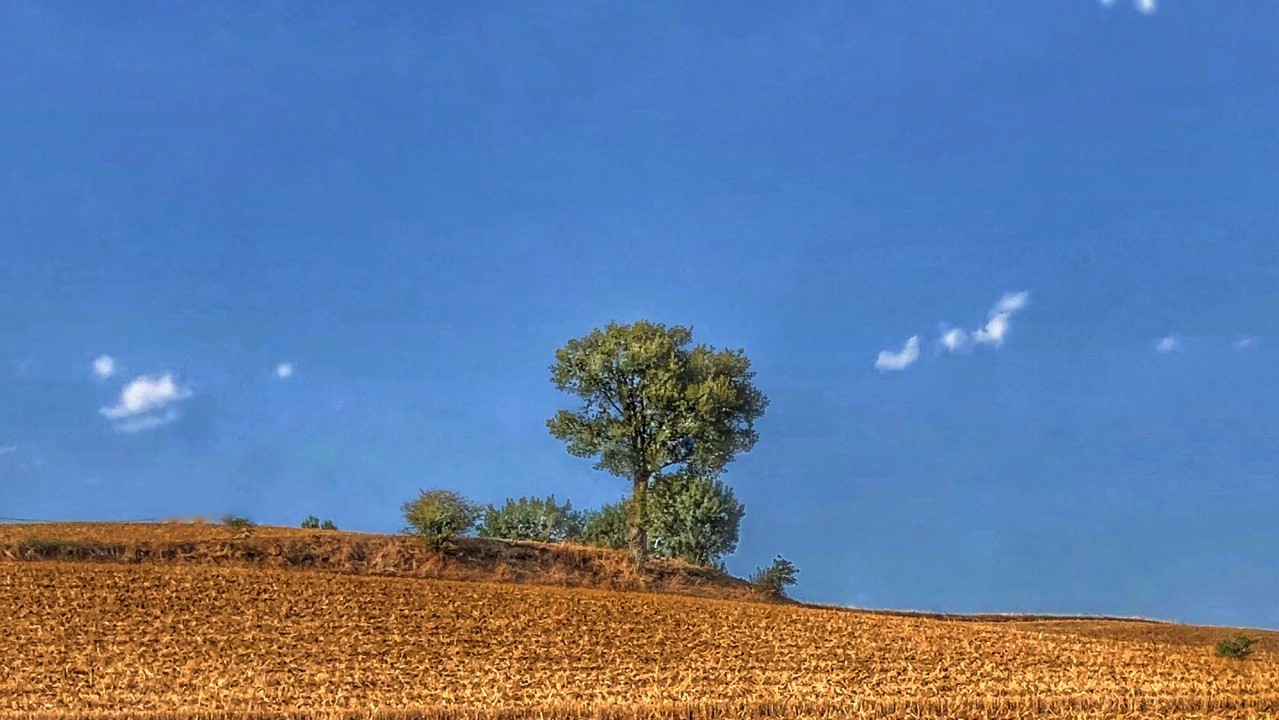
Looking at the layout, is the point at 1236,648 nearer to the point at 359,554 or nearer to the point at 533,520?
the point at 359,554

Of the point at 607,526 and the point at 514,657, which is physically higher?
the point at 607,526

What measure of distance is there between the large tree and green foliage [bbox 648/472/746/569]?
1.59m

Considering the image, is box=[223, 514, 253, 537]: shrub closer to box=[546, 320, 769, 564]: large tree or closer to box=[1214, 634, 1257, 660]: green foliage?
box=[546, 320, 769, 564]: large tree

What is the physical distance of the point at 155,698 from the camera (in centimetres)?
1945

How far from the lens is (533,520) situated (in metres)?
57.7

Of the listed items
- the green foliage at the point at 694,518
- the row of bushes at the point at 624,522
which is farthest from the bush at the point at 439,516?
the green foliage at the point at 694,518

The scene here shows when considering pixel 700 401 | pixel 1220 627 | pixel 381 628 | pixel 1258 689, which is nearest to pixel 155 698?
pixel 381 628

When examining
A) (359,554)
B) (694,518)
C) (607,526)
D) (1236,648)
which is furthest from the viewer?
(607,526)

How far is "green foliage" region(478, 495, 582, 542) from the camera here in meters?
57.3

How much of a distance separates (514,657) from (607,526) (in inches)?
1234

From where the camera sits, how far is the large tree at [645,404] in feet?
147

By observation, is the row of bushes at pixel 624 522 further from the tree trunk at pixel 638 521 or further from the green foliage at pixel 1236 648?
the green foliage at pixel 1236 648

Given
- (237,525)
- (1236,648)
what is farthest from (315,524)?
(1236,648)

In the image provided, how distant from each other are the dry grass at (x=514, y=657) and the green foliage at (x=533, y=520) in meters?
23.5
